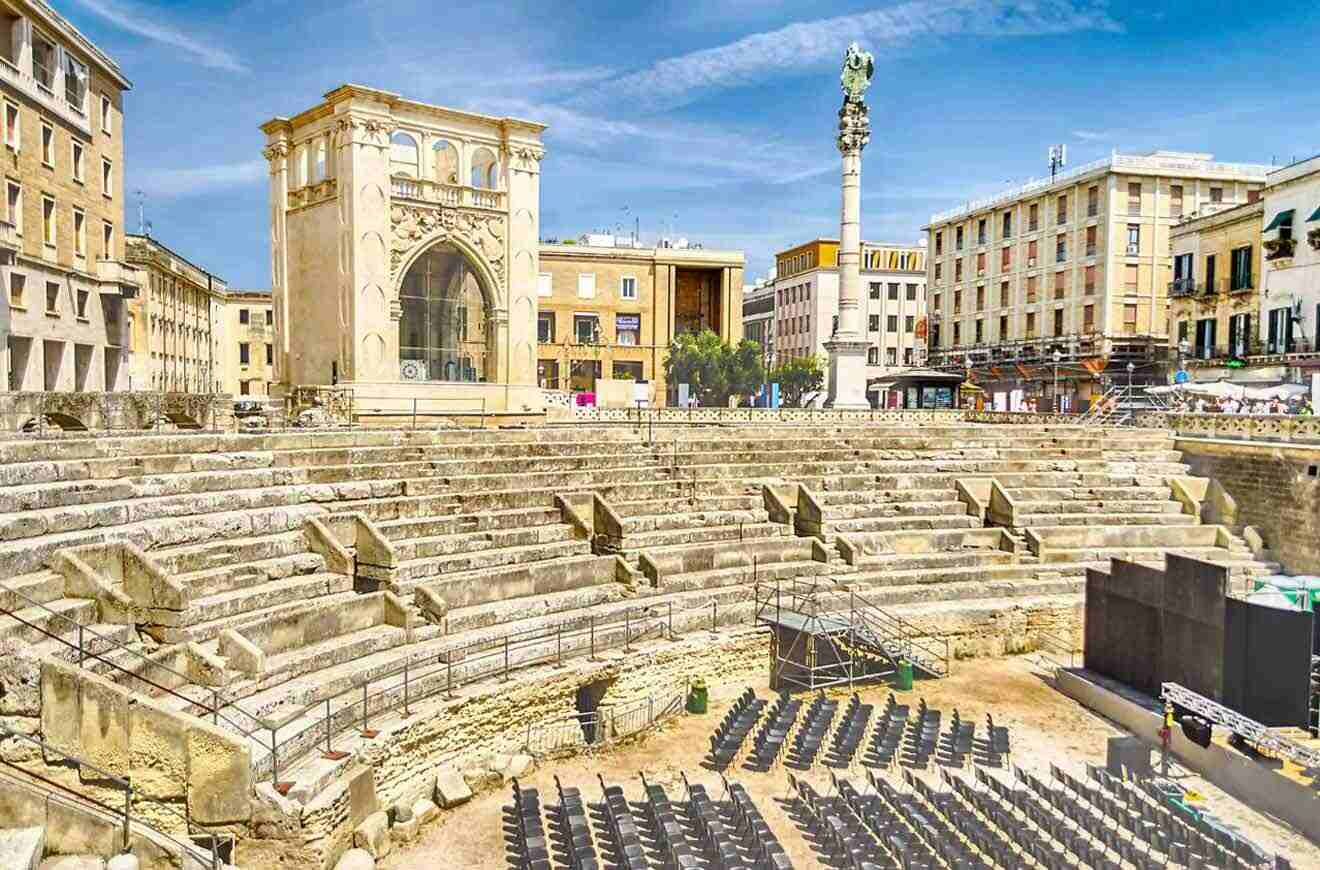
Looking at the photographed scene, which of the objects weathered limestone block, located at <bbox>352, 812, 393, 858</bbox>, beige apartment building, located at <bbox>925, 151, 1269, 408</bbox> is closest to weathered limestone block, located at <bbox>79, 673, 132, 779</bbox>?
weathered limestone block, located at <bbox>352, 812, 393, 858</bbox>

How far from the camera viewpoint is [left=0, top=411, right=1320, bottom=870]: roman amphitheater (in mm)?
10562

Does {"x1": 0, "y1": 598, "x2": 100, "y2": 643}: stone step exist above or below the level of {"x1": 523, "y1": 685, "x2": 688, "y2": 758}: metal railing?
above

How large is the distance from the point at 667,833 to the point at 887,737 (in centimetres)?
509

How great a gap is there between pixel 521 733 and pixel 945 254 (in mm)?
49442

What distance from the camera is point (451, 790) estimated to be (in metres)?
12.7

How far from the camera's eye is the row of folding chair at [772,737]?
14.2m

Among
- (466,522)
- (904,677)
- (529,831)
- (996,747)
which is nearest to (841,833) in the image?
(529,831)

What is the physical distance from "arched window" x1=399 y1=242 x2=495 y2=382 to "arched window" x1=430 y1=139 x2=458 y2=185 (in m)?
2.36

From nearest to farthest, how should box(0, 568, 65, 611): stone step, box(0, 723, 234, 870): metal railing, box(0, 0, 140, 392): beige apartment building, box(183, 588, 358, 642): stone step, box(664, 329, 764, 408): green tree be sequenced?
box(0, 723, 234, 870): metal railing → box(0, 568, 65, 611): stone step → box(183, 588, 358, 642): stone step → box(0, 0, 140, 392): beige apartment building → box(664, 329, 764, 408): green tree

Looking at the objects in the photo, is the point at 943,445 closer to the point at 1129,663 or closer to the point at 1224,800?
the point at 1129,663

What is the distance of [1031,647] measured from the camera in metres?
20.9

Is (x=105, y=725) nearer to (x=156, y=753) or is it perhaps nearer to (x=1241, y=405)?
(x=156, y=753)

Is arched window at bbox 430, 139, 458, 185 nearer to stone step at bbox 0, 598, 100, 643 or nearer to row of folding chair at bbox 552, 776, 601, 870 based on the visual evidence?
stone step at bbox 0, 598, 100, 643

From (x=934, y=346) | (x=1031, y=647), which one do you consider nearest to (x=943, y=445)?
(x=1031, y=647)
